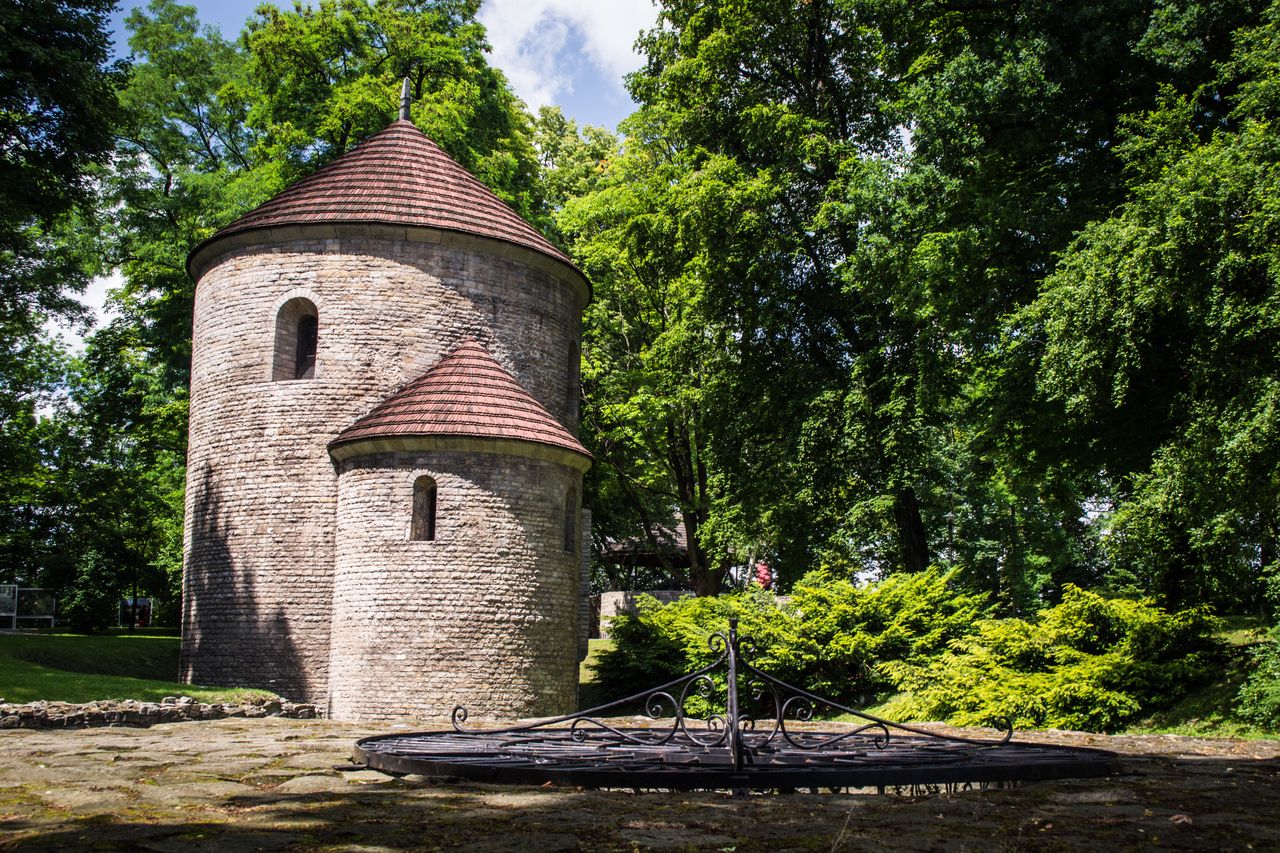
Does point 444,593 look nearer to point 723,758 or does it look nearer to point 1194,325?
point 723,758

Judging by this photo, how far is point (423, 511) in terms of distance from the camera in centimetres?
1753

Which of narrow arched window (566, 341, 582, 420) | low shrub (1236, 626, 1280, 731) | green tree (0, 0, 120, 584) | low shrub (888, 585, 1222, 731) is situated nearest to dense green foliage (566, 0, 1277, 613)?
low shrub (888, 585, 1222, 731)

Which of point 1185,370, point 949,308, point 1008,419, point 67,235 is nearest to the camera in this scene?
point 1185,370

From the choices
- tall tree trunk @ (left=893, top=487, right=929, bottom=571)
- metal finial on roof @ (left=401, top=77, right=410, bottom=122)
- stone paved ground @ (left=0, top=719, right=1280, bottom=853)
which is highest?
metal finial on roof @ (left=401, top=77, right=410, bottom=122)

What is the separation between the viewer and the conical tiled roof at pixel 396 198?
771 inches

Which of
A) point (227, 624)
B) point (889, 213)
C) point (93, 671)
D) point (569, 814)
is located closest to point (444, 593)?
point (227, 624)

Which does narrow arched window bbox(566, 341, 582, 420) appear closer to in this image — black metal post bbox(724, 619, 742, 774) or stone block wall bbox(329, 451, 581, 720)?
stone block wall bbox(329, 451, 581, 720)

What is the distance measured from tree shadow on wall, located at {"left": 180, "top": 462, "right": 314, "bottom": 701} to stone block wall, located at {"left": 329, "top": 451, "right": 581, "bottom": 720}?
124 cm

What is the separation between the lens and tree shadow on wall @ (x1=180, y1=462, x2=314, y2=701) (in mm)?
18344

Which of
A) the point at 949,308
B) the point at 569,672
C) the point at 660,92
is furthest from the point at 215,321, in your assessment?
the point at 949,308

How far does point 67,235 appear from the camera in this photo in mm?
31094

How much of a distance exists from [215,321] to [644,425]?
12.7 meters

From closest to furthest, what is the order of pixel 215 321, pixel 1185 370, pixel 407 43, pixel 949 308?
pixel 1185 370, pixel 949 308, pixel 215 321, pixel 407 43

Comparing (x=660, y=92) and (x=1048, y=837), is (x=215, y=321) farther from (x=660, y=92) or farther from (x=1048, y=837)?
(x=1048, y=837)
